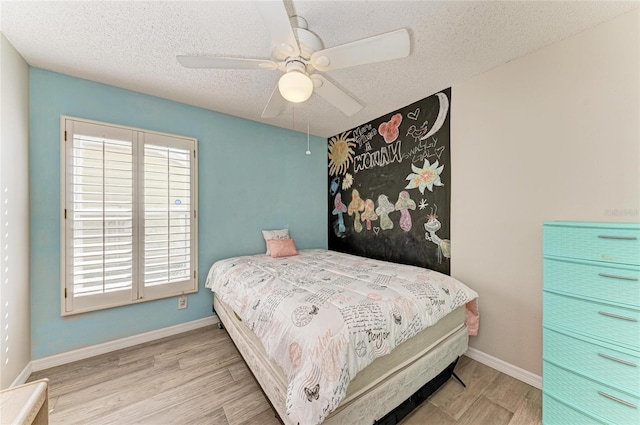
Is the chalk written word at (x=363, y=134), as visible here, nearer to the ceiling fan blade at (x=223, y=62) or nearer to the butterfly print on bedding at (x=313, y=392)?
the ceiling fan blade at (x=223, y=62)

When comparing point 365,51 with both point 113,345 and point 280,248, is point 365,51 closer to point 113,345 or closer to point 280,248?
point 280,248

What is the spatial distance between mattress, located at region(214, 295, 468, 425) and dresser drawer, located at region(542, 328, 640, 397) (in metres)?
0.55

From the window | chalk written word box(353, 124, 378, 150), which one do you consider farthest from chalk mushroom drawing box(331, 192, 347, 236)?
the window

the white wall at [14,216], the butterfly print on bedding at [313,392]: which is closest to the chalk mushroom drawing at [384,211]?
the butterfly print on bedding at [313,392]

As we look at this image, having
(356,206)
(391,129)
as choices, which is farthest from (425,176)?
(356,206)

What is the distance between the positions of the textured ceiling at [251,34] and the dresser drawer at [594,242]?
4.46 feet

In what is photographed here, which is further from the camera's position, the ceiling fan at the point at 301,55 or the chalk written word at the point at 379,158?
the chalk written word at the point at 379,158

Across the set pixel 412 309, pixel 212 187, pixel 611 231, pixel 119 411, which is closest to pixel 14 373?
pixel 119 411

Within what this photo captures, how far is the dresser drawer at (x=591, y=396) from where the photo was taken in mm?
1202

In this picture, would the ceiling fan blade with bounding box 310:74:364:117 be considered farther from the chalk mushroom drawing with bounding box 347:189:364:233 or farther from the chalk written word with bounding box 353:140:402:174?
the chalk mushroom drawing with bounding box 347:189:364:233

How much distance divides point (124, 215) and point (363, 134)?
2957 mm

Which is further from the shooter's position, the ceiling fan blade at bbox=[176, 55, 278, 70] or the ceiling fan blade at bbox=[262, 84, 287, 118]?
the ceiling fan blade at bbox=[262, 84, 287, 118]

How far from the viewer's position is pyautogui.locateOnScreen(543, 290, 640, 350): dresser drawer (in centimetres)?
121

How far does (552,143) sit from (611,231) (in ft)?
2.67
